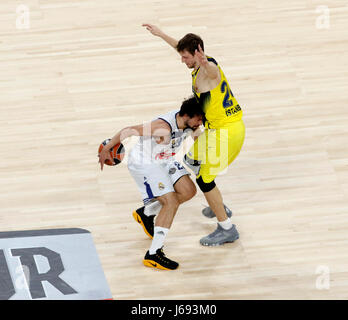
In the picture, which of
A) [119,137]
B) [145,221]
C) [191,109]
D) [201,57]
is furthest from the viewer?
[145,221]

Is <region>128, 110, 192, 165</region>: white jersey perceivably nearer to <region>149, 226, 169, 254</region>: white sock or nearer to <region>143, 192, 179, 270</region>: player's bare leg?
<region>143, 192, 179, 270</region>: player's bare leg

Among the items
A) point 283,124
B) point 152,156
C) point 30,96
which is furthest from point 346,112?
point 30,96

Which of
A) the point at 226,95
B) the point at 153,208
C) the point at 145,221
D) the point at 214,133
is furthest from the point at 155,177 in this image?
the point at 226,95

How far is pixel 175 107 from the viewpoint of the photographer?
1130 centimetres

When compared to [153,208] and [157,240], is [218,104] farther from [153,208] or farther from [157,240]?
[157,240]

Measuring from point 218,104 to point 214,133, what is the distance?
33cm

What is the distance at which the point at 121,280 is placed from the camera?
29.0ft

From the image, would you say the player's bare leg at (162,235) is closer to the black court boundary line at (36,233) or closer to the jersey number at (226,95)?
the black court boundary line at (36,233)

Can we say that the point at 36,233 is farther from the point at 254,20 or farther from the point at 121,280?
the point at 254,20

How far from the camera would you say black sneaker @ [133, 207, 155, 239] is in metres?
9.33

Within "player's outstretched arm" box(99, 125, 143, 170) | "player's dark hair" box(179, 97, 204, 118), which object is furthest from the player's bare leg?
"player's dark hair" box(179, 97, 204, 118)

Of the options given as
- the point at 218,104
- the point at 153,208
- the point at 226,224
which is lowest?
the point at 226,224

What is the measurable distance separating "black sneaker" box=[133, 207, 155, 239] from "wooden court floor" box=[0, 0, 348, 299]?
116mm

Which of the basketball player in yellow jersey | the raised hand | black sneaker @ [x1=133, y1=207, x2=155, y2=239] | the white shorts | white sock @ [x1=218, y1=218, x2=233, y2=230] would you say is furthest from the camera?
black sneaker @ [x1=133, y1=207, x2=155, y2=239]
